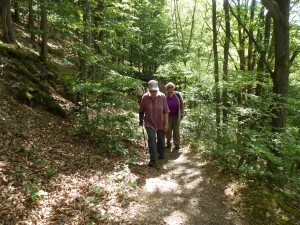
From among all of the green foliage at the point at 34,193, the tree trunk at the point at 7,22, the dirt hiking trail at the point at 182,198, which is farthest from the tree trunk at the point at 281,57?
the tree trunk at the point at 7,22

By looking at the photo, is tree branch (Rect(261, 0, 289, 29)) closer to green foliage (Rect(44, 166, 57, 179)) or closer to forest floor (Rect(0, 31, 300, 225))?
forest floor (Rect(0, 31, 300, 225))

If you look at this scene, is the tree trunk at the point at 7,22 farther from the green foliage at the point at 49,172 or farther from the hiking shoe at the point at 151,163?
the hiking shoe at the point at 151,163

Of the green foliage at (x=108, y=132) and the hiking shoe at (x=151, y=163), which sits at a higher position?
the green foliage at (x=108, y=132)

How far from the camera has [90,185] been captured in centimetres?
561

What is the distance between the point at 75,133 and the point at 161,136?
2.73 meters

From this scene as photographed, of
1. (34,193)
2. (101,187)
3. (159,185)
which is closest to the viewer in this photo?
(34,193)

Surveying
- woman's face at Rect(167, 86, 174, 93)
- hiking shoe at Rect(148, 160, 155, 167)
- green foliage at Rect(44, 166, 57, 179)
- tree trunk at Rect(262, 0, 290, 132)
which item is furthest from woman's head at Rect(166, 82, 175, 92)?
green foliage at Rect(44, 166, 57, 179)

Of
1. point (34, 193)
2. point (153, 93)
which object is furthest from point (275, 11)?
point (34, 193)

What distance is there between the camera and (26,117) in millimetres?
8133

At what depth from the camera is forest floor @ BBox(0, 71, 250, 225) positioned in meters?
4.61

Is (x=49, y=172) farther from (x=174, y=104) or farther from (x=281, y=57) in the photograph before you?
(x=281, y=57)

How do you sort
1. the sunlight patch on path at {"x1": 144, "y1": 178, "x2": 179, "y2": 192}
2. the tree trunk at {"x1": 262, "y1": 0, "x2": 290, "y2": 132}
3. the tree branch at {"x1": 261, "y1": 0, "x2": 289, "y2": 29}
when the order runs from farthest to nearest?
the tree trunk at {"x1": 262, "y1": 0, "x2": 290, "y2": 132} → the tree branch at {"x1": 261, "y1": 0, "x2": 289, "y2": 29} → the sunlight patch on path at {"x1": 144, "y1": 178, "x2": 179, "y2": 192}

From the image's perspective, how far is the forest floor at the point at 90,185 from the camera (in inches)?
182

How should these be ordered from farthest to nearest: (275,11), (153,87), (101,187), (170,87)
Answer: (170,87) → (275,11) → (153,87) → (101,187)
